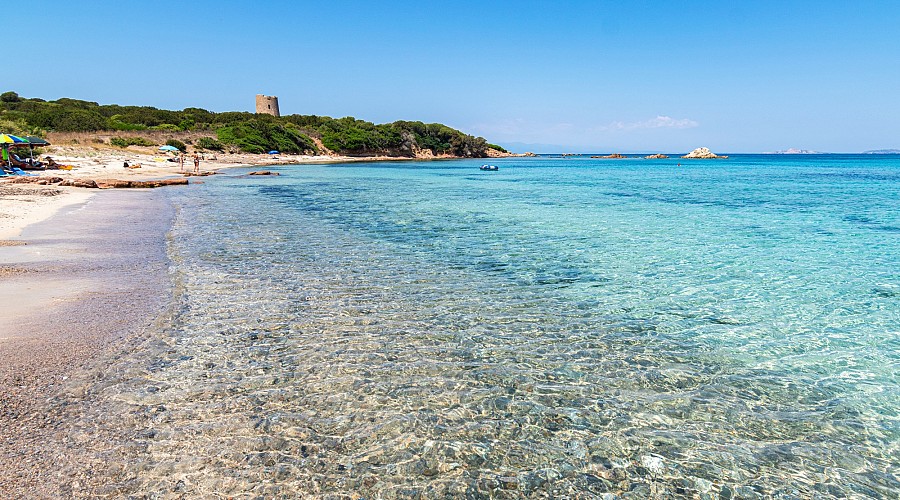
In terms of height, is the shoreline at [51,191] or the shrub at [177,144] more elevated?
the shrub at [177,144]

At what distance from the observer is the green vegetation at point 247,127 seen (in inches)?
2879

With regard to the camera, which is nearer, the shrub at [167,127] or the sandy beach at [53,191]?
the sandy beach at [53,191]

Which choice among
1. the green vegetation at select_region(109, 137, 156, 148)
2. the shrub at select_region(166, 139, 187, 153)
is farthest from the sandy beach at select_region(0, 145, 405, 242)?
the shrub at select_region(166, 139, 187, 153)

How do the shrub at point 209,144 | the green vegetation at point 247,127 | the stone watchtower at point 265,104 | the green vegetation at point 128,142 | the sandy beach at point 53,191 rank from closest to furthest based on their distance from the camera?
the sandy beach at point 53,191 < the green vegetation at point 128,142 < the green vegetation at point 247,127 < the shrub at point 209,144 < the stone watchtower at point 265,104

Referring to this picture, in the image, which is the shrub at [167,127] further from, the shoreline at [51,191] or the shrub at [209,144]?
the shoreline at [51,191]

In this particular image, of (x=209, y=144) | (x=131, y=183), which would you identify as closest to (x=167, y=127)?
(x=209, y=144)

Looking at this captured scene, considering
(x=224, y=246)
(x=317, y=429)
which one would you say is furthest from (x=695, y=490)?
(x=224, y=246)

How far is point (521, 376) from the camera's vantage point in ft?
17.9

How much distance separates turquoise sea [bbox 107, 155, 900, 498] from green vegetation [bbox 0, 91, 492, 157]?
203 feet

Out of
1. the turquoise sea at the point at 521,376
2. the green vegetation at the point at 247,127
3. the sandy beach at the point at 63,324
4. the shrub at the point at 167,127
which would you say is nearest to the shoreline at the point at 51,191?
the sandy beach at the point at 63,324

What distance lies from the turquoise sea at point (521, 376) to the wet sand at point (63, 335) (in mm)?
386

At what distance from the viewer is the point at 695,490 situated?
3713mm

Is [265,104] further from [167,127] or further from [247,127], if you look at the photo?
[167,127]

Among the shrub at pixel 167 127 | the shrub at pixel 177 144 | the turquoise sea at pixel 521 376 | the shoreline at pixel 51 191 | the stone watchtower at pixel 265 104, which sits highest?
the stone watchtower at pixel 265 104
